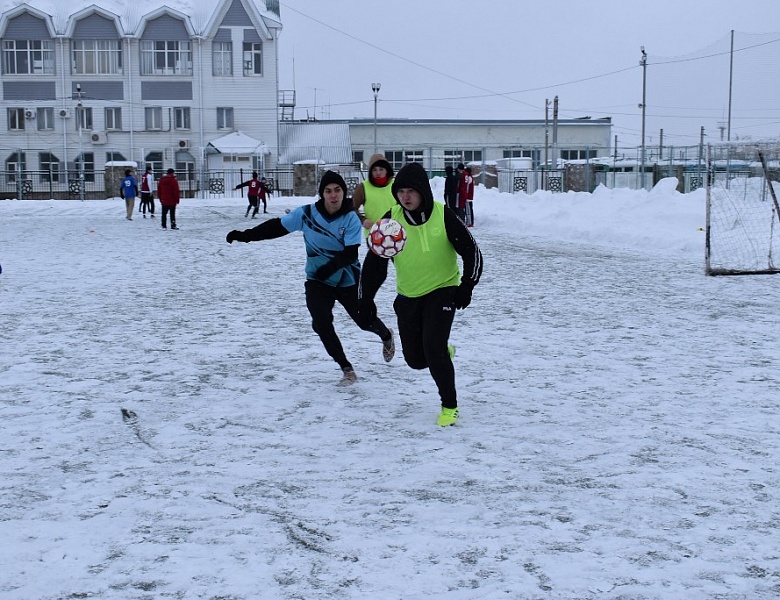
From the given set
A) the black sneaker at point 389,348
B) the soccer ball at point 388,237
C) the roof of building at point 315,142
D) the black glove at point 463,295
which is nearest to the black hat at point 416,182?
the soccer ball at point 388,237

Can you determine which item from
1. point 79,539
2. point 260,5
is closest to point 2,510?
point 79,539

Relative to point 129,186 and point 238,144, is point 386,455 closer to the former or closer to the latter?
point 129,186

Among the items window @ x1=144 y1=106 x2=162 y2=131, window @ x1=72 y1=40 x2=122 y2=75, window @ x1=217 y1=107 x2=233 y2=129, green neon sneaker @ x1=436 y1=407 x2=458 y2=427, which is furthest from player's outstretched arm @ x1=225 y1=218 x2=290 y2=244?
window @ x1=72 y1=40 x2=122 y2=75

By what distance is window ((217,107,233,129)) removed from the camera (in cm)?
5866

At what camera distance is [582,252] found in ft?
61.4

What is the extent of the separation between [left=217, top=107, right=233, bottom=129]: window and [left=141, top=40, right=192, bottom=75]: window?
111 inches

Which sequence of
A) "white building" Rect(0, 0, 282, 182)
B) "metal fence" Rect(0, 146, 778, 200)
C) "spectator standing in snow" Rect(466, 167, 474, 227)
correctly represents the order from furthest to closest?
"white building" Rect(0, 0, 282, 182)
"metal fence" Rect(0, 146, 778, 200)
"spectator standing in snow" Rect(466, 167, 474, 227)

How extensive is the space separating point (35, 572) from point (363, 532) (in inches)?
50.9

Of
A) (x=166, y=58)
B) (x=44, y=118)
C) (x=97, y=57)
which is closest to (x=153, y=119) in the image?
(x=166, y=58)

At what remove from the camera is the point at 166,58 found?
58.5m

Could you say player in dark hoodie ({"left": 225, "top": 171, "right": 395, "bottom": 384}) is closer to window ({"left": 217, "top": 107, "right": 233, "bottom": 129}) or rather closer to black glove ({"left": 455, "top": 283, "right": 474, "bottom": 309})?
black glove ({"left": 455, "top": 283, "right": 474, "bottom": 309})

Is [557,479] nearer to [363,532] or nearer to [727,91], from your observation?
[363,532]

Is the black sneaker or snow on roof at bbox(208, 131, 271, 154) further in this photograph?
snow on roof at bbox(208, 131, 271, 154)

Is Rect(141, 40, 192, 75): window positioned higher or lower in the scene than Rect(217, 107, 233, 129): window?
higher
